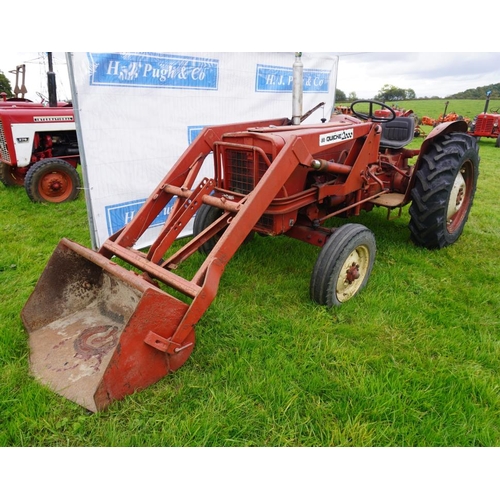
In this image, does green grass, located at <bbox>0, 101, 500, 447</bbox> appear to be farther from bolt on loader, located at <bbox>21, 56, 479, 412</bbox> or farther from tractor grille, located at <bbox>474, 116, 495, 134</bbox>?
tractor grille, located at <bbox>474, 116, 495, 134</bbox>

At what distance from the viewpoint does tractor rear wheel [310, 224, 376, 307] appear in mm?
2949

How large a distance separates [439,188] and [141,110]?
10.2 feet

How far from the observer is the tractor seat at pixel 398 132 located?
4.65m

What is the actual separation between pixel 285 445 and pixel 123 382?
0.94 m

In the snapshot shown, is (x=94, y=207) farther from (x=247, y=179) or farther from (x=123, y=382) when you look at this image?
(x=123, y=382)

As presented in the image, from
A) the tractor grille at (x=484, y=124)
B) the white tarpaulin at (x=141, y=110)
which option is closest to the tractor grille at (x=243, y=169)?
the white tarpaulin at (x=141, y=110)

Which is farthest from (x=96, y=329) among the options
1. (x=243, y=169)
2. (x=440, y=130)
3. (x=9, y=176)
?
(x=9, y=176)

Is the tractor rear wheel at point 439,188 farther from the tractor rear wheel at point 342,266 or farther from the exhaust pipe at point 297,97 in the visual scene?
the exhaust pipe at point 297,97

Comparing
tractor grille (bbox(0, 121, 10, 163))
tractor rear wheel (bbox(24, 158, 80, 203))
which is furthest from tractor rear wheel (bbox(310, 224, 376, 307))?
tractor grille (bbox(0, 121, 10, 163))

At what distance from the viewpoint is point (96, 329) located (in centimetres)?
259

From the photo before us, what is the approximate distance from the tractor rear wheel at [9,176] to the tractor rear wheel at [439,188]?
6.37 m

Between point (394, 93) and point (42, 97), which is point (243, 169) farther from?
point (394, 93)

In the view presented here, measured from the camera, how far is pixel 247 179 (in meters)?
3.10

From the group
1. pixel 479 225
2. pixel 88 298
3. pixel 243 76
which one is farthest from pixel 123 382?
pixel 479 225
